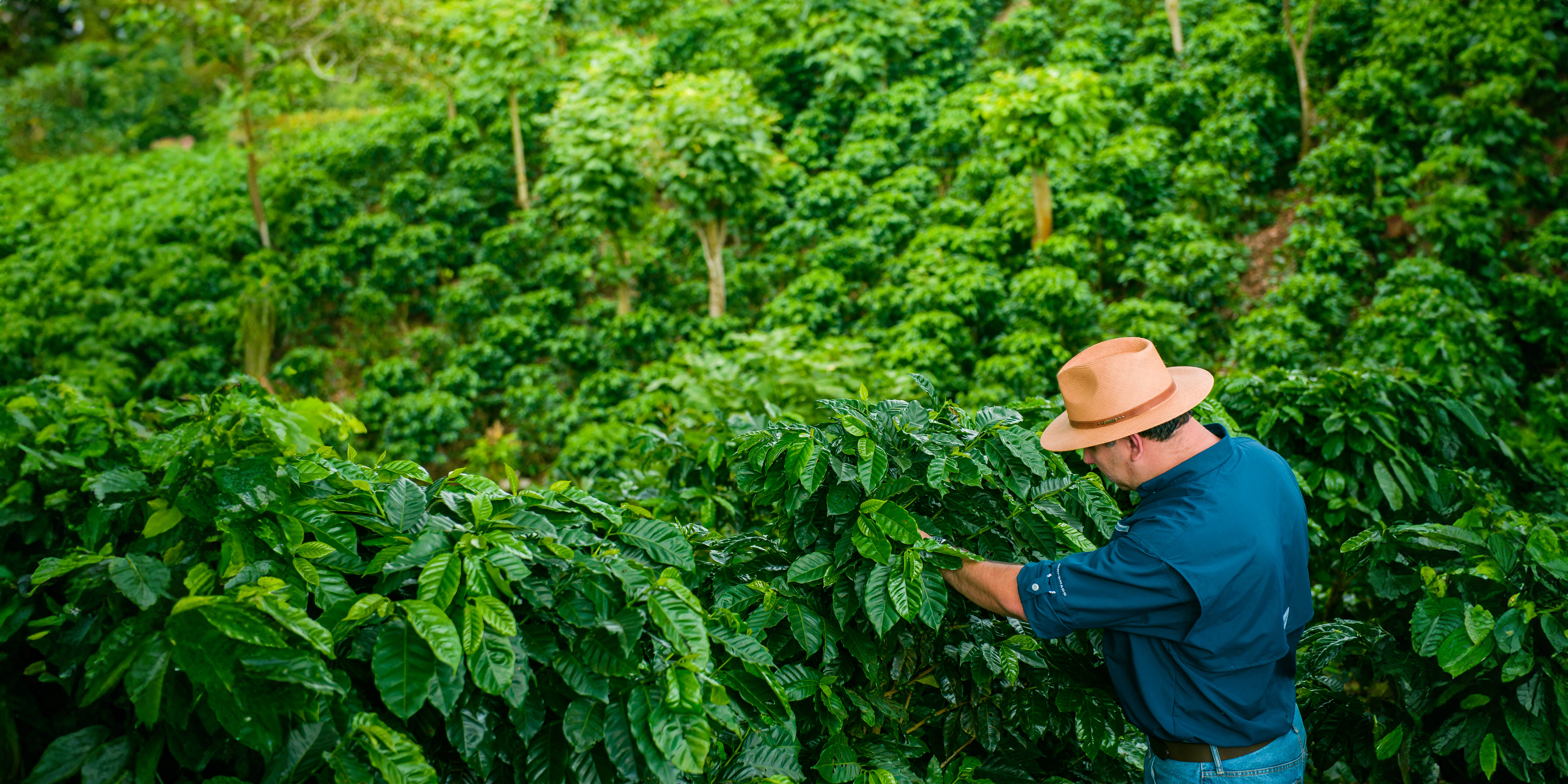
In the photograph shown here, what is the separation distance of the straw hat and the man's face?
4cm

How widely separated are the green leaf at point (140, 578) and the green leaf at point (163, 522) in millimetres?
320

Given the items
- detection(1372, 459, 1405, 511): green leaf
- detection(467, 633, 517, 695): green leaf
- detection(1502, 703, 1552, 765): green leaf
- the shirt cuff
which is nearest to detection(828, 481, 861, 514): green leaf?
the shirt cuff

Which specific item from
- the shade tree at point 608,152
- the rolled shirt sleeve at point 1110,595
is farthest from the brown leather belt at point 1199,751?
the shade tree at point 608,152

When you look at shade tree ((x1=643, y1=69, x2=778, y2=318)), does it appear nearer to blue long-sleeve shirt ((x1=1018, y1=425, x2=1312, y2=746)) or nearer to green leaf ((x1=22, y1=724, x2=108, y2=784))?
blue long-sleeve shirt ((x1=1018, y1=425, x2=1312, y2=746))

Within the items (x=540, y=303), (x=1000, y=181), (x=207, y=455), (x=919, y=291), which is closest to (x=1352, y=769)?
(x=207, y=455)

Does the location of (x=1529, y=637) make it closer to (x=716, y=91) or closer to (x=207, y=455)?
(x=207, y=455)

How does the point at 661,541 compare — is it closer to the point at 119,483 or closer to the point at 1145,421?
the point at 1145,421

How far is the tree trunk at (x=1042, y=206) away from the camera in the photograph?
7141 millimetres

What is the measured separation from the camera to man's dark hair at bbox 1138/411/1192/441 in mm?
1670

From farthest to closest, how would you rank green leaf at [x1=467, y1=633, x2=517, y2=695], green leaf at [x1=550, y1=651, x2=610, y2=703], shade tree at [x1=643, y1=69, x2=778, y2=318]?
1. shade tree at [x1=643, y1=69, x2=778, y2=318]
2. green leaf at [x1=550, y1=651, x2=610, y2=703]
3. green leaf at [x1=467, y1=633, x2=517, y2=695]

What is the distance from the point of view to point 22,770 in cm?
151

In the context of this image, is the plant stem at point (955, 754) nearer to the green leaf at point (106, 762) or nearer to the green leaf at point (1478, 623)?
the green leaf at point (1478, 623)

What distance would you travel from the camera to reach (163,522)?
1674 mm

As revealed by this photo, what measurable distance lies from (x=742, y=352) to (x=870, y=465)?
155 inches
